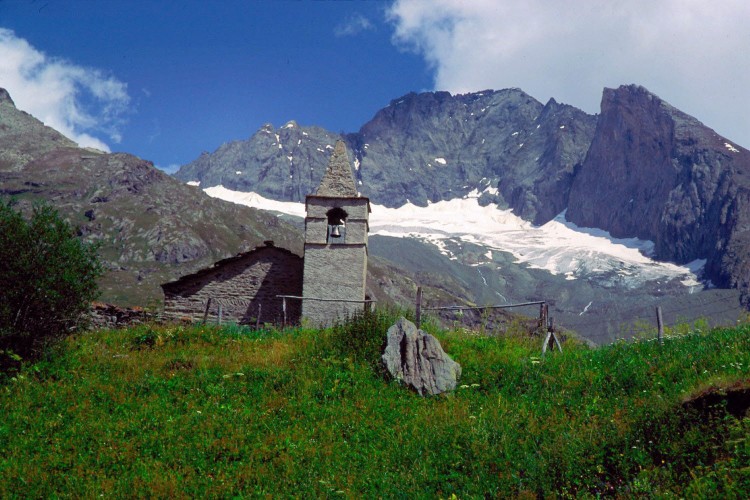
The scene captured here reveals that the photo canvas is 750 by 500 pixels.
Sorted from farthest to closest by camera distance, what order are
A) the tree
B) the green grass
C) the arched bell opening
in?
the arched bell opening, the tree, the green grass

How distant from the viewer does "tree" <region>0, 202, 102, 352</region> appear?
1409cm

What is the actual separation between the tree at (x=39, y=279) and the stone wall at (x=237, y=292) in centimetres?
952

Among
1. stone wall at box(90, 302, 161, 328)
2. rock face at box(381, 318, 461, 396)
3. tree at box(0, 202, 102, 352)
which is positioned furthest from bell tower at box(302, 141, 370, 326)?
tree at box(0, 202, 102, 352)

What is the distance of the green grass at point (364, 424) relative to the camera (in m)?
8.66

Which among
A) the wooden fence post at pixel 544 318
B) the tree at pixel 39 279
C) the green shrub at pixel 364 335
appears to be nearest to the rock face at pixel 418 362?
the green shrub at pixel 364 335

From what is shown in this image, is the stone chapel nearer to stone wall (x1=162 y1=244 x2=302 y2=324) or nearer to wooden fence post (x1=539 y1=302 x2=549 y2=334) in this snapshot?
stone wall (x1=162 y1=244 x2=302 y2=324)

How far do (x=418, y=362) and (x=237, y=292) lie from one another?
44.7ft

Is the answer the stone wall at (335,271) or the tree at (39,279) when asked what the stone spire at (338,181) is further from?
the tree at (39,279)

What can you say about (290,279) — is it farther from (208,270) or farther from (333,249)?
(208,270)

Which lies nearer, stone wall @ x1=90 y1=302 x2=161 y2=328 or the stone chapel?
stone wall @ x1=90 y1=302 x2=161 y2=328

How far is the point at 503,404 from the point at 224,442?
5.46 metres

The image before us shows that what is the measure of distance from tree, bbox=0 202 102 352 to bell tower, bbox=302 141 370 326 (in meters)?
10.3

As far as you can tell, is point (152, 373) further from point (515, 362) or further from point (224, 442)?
point (515, 362)

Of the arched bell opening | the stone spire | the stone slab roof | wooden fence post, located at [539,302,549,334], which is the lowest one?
wooden fence post, located at [539,302,549,334]
